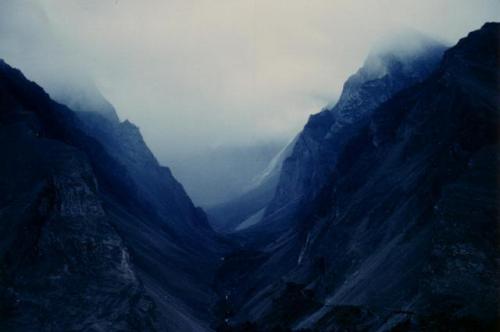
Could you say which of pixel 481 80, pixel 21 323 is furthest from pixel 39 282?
pixel 481 80

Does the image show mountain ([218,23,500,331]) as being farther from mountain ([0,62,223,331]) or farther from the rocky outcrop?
the rocky outcrop

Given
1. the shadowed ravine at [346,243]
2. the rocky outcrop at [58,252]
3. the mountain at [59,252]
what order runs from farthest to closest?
the mountain at [59,252], the rocky outcrop at [58,252], the shadowed ravine at [346,243]

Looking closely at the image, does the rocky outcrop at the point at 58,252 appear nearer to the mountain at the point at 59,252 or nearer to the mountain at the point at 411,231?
the mountain at the point at 59,252

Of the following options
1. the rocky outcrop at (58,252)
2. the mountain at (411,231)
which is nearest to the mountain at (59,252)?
the rocky outcrop at (58,252)

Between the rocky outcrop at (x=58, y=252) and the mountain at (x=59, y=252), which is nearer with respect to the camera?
the rocky outcrop at (x=58, y=252)

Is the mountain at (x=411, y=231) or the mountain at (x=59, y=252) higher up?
the mountain at (x=59, y=252)

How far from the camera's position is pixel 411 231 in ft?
226

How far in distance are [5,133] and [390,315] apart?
6171 centimetres

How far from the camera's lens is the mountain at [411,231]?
5206 cm

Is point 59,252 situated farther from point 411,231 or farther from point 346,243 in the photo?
point 346,243

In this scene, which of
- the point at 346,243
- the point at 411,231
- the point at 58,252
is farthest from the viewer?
the point at 346,243

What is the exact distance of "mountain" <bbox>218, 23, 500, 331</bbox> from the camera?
5206cm

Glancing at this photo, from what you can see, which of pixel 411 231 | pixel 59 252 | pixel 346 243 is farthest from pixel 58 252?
pixel 346 243

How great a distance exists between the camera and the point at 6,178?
246 feet
